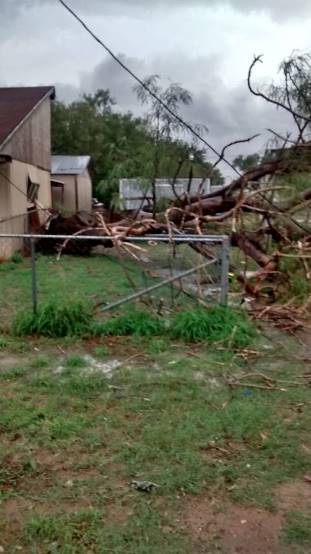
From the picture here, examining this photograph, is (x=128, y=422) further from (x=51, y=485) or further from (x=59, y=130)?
(x=59, y=130)

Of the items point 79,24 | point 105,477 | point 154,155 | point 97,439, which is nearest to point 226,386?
point 97,439

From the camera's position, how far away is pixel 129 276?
23.5 feet

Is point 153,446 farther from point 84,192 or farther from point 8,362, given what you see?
point 84,192

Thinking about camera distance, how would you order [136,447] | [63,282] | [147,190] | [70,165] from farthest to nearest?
1. [70,165]
2. [147,190]
3. [63,282]
4. [136,447]

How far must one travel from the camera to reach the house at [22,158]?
12.4 meters

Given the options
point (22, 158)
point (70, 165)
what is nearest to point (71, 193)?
point (70, 165)

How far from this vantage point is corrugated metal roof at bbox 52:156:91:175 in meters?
24.5

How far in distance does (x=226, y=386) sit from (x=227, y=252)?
6.39 ft

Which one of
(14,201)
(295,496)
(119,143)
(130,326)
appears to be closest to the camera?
(295,496)

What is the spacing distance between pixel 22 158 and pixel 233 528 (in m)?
12.9

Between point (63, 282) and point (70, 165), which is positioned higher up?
point (70, 165)

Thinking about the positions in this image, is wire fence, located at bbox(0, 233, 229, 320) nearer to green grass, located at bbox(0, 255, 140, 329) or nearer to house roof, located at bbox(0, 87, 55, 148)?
green grass, located at bbox(0, 255, 140, 329)

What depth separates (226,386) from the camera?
442cm

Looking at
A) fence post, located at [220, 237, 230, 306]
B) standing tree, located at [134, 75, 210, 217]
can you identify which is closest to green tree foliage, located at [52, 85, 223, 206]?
standing tree, located at [134, 75, 210, 217]
